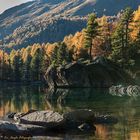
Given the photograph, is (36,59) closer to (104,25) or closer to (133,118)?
(104,25)

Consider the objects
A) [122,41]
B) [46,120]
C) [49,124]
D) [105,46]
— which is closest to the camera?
[49,124]

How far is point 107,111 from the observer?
54.5 metres

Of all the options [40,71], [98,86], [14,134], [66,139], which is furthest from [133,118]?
[40,71]

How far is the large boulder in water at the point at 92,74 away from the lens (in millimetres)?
111113

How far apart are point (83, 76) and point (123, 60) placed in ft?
38.6

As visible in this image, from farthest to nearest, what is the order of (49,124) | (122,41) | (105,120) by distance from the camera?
(122,41) < (105,120) < (49,124)

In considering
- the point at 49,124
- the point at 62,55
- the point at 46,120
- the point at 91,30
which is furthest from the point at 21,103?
the point at 62,55

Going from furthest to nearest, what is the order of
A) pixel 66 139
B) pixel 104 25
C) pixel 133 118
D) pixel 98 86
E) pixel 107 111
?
pixel 104 25 → pixel 98 86 → pixel 107 111 → pixel 133 118 → pixel 66 139

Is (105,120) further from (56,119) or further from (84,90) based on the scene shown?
(84,90)

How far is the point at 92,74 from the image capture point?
113562 millimetres

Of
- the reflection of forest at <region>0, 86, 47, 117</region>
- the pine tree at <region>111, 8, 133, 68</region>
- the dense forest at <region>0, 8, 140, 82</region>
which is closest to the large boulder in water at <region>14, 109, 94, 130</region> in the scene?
the reflection of forest at <region>0, 86, 47, 117</region>

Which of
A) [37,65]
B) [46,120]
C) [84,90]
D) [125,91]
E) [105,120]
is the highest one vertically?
[46,120]

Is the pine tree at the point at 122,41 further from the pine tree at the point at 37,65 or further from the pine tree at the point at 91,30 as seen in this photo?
the pine tree at the point at 37,65

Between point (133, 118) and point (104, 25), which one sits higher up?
point (104, 25)
